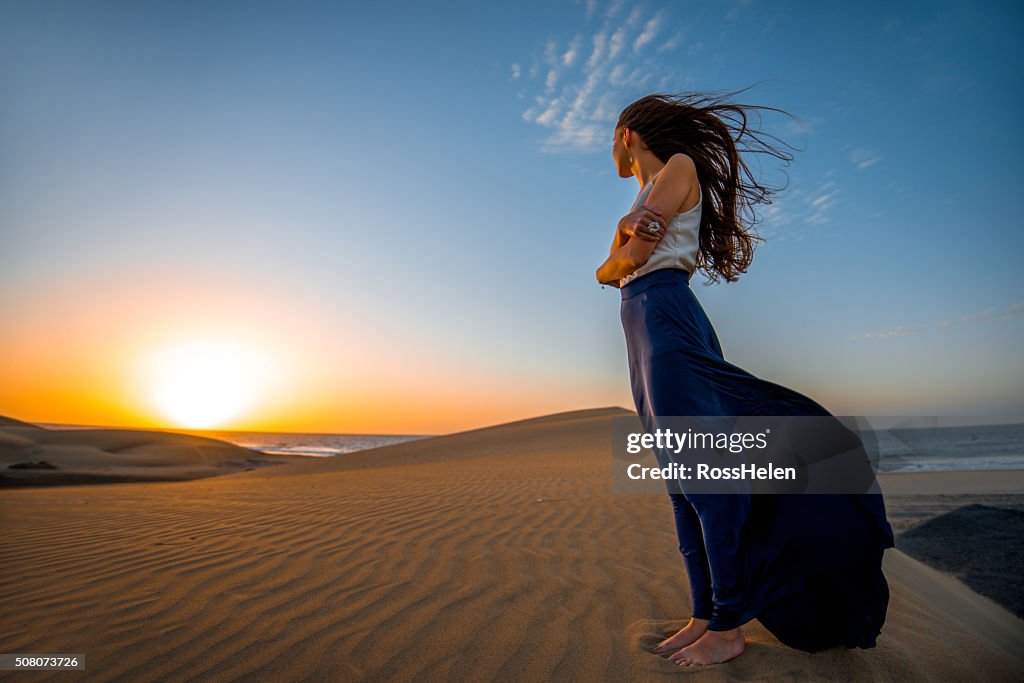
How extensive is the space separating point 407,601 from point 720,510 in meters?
1.76

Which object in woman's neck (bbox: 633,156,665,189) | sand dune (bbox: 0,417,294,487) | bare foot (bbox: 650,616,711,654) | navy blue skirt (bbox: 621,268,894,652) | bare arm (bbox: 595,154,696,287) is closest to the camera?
navy blue skirt (bbox: 621,268,894,652)

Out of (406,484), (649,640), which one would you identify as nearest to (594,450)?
(406,484)

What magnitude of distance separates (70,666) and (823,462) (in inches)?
124

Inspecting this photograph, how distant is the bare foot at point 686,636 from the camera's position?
2.22 m

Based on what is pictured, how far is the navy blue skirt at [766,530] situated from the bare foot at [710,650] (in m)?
0.07

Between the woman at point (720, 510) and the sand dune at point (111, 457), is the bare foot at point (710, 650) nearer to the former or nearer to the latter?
the woman at point (720, 510)

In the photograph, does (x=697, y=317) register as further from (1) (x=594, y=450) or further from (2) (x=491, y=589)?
(1) (x=594, y=450)

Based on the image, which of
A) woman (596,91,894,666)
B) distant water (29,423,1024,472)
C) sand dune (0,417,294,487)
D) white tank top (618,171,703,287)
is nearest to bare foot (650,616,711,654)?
woman (596,91,894,666)

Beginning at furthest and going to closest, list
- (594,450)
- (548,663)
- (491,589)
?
(594,450) → (491,589) → (548,663)

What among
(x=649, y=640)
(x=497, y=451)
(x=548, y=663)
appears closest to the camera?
(x=548, y=663)

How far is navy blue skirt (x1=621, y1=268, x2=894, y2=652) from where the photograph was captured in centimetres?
197

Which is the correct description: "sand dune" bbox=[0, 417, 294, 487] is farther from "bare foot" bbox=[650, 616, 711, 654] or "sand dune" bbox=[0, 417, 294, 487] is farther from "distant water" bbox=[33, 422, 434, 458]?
"bare foot" bbox=[650, 616, 711, 654]

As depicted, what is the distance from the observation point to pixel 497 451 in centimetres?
1767

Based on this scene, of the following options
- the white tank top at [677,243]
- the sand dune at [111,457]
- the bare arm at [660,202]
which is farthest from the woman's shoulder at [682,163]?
the sand dune at [111,457]
